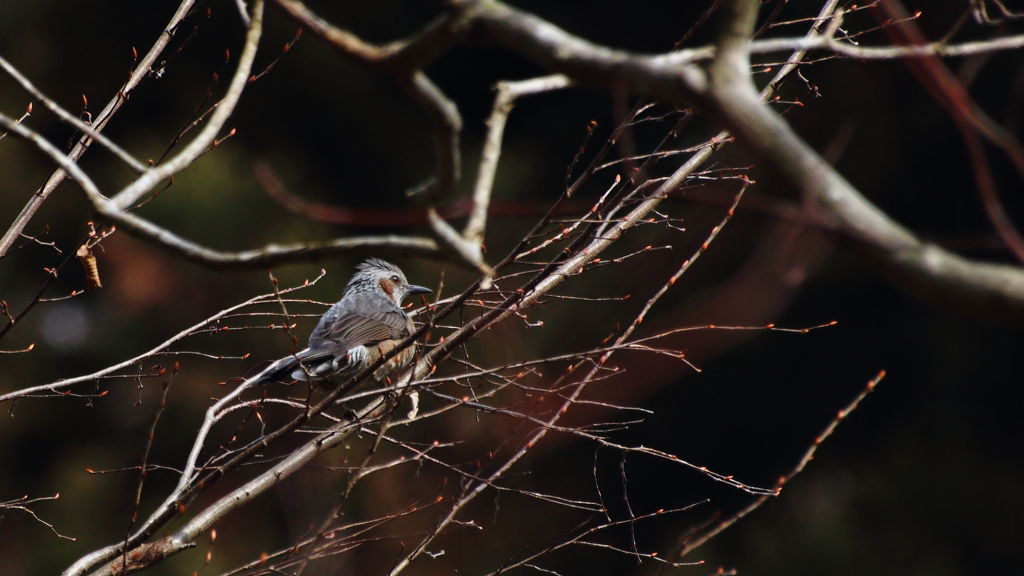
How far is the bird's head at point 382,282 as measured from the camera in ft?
21.9

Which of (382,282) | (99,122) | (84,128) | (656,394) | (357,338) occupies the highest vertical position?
(99,122)

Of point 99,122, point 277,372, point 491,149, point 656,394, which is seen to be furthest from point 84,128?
point 656,394

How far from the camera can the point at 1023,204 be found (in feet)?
48.4

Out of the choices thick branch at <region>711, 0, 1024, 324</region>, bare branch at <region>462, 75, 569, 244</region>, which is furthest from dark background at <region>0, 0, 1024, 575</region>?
thick branch at <region>711, 0, 1024, 324</region>

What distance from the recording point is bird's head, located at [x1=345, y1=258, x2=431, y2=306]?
667cm

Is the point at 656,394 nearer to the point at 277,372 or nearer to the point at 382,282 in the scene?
the point at 382,282

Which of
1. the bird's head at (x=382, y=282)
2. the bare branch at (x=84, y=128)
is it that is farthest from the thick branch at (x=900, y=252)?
the bird's head at (x=382, y=282)

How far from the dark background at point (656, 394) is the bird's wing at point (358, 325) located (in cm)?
582

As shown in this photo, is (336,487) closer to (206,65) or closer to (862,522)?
(862,522)

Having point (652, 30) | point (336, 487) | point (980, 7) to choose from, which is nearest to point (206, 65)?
point (652, 30)

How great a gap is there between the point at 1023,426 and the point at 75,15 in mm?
18319

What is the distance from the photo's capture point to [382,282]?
6.74 m

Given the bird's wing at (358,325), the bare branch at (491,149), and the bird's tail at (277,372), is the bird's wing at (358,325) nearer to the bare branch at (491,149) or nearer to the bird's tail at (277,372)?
the bird's tail at (277,372)

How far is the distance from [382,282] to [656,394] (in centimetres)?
806
